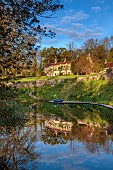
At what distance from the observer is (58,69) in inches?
2793

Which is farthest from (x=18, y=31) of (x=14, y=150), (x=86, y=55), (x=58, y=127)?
(x=86, y=55)

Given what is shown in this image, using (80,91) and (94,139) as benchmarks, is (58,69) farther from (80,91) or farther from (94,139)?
(94,139)

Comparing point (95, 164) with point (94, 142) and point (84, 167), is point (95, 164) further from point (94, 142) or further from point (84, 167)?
point (94, 142)

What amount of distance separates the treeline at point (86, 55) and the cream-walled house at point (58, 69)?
2171 millimetres

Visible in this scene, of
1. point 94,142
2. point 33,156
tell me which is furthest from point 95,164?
point 94,142

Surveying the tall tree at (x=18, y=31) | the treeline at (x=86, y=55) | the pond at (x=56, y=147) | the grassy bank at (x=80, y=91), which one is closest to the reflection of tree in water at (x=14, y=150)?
the pond at (x=56, y=147)

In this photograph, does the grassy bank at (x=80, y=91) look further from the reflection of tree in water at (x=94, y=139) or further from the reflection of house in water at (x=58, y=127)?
the reflection of tree in water at (x=94, y=139)

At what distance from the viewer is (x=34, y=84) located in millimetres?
51688

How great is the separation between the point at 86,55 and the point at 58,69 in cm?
1594

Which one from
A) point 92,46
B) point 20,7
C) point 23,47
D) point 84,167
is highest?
point 92,46

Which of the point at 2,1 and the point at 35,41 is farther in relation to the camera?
the point at 35,41

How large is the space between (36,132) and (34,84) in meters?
35.7

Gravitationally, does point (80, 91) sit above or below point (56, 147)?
above

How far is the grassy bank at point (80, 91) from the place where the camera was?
37688 millimetres
